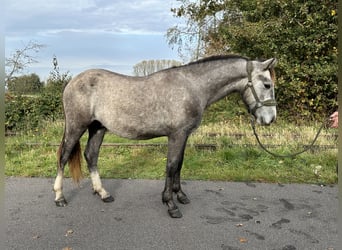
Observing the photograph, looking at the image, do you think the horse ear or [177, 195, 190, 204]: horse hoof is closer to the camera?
the horse ear

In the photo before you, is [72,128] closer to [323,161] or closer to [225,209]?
[225,209]

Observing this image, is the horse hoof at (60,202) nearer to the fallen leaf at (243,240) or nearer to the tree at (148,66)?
the fallen leaf at (243,240)

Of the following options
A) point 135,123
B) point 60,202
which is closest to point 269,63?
point 135,123

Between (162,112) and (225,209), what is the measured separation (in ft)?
4.76

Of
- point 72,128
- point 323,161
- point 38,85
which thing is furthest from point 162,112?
point 38,85

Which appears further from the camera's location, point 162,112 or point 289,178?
point 289,178

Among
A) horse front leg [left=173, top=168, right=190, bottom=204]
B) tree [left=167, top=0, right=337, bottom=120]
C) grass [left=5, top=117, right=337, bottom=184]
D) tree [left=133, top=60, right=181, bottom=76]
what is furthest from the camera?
tree [left=133, top=60, right=181, bottom=76]

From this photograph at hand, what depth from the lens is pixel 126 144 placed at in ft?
22.0

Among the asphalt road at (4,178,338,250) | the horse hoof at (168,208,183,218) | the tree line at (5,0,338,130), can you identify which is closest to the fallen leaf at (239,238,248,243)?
the asphalt road at (4,178,338,250)

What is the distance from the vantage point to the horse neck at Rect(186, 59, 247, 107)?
401 cm

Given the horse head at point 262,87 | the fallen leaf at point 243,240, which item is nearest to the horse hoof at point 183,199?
the fallen leaf at point 243,240

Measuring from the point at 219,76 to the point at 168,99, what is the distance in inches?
27.9

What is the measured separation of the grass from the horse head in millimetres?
1518

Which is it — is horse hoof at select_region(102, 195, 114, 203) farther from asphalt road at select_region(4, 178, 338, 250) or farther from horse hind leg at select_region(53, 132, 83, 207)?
horse hind leg at select_region(53, 132, 83, 207)
